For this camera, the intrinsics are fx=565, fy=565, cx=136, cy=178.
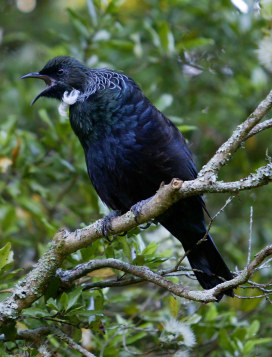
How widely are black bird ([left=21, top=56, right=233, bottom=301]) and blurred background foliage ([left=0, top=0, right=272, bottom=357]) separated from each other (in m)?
0.32

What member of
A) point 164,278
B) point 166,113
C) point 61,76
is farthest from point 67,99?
point 164,278

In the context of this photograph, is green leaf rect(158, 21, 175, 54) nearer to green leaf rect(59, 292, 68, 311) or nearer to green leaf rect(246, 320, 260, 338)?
green leaf rect(246, 320, 260, 338)

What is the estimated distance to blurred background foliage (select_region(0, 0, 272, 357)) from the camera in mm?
4234

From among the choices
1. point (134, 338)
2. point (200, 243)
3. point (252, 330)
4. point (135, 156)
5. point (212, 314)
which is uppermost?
point (135, 156)

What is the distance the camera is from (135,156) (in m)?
3.59

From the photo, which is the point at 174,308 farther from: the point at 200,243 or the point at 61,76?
the point at 61,76

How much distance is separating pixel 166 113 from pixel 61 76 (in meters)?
1.28

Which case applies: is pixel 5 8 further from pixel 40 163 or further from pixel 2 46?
pixel 40 163

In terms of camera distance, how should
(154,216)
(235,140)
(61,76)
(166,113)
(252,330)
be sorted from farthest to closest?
1. (166,113)
2. (61,76)
3. (252,330)
4. (154,216)
5. (235,140)

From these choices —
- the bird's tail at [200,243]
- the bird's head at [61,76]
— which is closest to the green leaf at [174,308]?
the bird's tail at [200,243]

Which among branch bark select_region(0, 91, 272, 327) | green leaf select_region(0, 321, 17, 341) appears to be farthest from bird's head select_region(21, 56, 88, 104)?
green leaf select_region(0, 321, 17, 341)

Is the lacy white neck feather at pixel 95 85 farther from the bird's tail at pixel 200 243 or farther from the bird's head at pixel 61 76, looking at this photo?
the bird's tail at pixel 200 243

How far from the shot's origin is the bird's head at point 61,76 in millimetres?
4219

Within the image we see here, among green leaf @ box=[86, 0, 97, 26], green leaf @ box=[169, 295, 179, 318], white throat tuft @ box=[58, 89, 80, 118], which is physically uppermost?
green leaf @ box=[86, 0, 97, 26]
